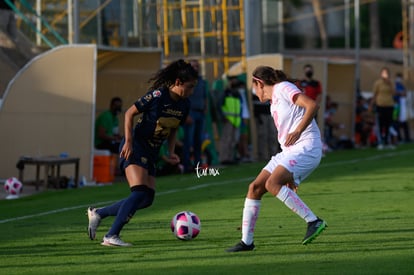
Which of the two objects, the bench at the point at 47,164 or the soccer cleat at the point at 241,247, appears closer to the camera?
the soccer cleat at the point at 241,247

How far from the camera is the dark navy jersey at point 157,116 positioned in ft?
37.6

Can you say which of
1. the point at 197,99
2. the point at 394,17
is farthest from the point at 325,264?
the point at 394,17

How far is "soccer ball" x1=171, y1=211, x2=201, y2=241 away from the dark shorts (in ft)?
1.88

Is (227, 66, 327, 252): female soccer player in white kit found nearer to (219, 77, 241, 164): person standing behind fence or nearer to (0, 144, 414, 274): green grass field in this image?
(0, 144, 414, 274): green grass field

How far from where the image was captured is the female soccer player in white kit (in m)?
10.8

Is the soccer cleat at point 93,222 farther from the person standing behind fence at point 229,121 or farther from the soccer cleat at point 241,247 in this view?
the person standing behind fence at point 229,121

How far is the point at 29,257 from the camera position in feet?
35.6

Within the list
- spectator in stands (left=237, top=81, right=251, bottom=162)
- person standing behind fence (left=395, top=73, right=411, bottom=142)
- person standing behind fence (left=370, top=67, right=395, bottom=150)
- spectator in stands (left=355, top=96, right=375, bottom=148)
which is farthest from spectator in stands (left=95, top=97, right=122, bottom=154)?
person standing behind fence (left=395, top=73, right=411, bottom=142)

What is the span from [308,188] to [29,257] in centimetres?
843

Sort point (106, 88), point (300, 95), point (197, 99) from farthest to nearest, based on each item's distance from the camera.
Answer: point (106, 88) < point (197, 99) < point (300, 95)

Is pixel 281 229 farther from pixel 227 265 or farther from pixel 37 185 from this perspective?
pixel 37 185

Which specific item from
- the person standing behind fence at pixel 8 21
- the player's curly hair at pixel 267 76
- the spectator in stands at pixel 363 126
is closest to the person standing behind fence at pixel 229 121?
the person standing behind fence at pixel 8 21

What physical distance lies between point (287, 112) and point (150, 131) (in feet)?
5.01

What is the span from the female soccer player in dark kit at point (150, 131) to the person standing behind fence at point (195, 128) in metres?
11.1
